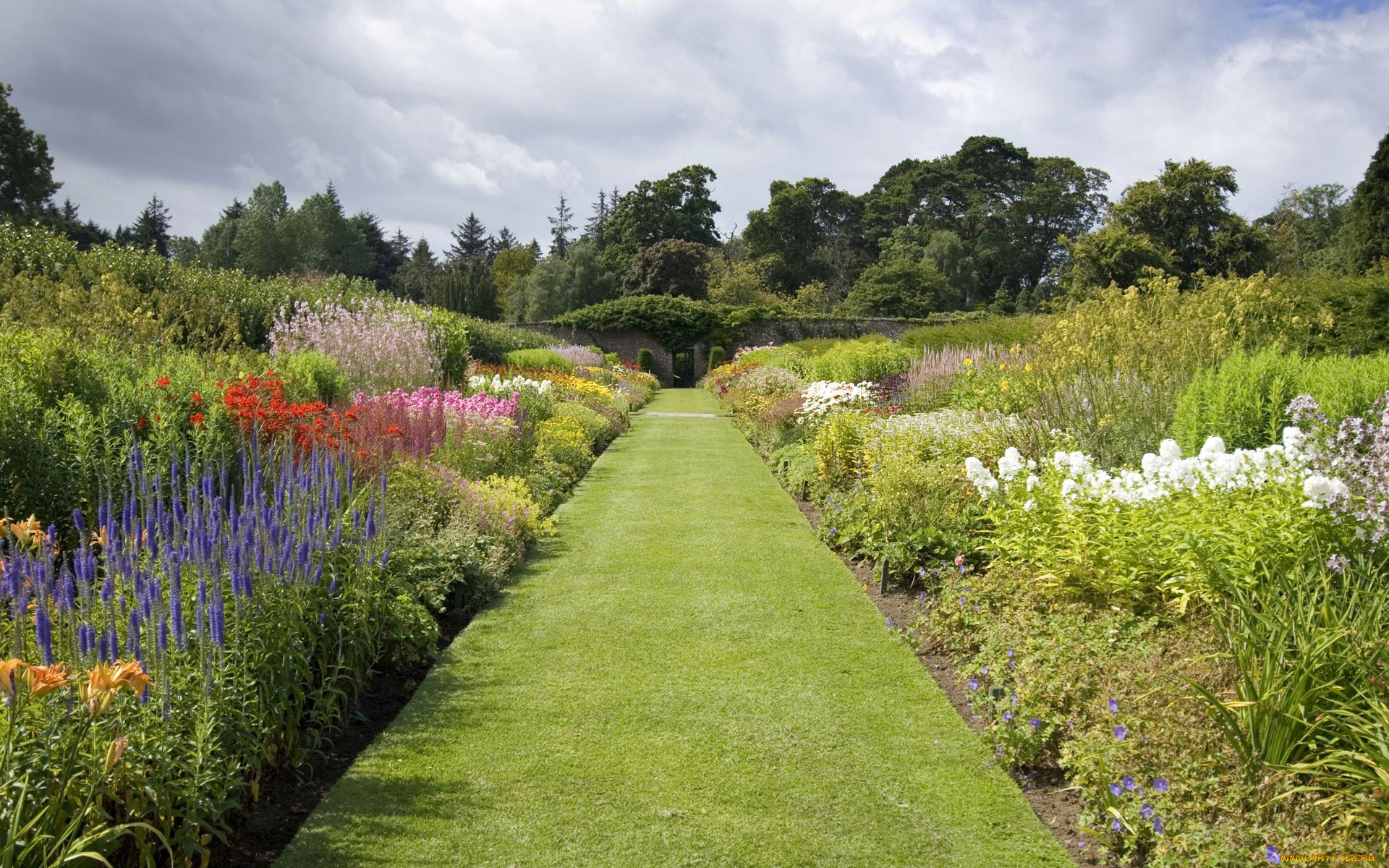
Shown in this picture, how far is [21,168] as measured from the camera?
3350 centimetres

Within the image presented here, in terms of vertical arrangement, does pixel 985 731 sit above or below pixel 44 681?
below

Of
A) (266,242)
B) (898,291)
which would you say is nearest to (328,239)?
(266,242)

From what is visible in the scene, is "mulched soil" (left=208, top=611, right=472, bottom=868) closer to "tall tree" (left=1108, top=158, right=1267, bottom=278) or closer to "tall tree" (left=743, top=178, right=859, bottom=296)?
"tall tree" (left=1108, top=158, right=1267, bottom=278)

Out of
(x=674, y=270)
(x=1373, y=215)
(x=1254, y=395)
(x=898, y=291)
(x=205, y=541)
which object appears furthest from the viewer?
(x=674, y=270)

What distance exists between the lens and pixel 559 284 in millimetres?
46469

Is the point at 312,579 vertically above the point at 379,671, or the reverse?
the point at 312,579

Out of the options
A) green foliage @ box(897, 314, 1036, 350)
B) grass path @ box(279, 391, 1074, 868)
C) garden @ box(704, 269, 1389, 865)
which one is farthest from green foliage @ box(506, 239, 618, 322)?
grass path @ box(279, 391, 1074, 868)

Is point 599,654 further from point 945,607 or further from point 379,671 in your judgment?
point 945,607

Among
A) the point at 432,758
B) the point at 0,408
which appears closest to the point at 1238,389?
the point at 432,758

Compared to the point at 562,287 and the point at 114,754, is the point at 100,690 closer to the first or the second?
the point at 114,754

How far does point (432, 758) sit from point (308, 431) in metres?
3.07

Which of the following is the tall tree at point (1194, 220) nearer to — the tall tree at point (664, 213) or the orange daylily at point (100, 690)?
the tall tree at point (664, 213)

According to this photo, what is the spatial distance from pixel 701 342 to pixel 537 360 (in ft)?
55.5

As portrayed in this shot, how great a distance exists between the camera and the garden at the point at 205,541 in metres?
2.32
